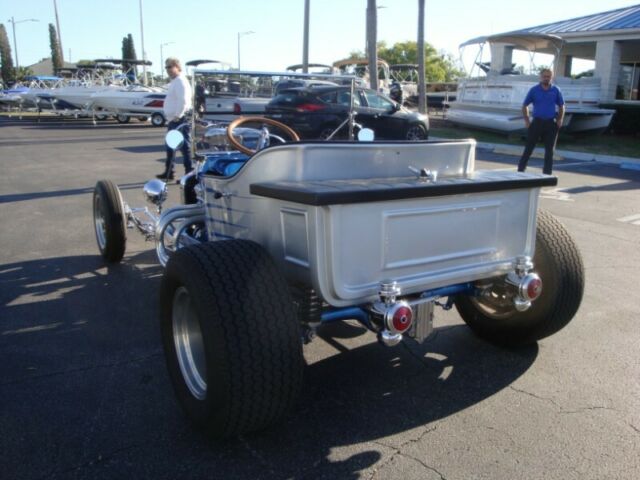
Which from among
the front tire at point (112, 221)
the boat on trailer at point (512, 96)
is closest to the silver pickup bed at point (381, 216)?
the front tire at point (112, 221)

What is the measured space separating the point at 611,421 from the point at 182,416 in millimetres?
2061

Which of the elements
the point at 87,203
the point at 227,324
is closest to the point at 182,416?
the point at 227,324

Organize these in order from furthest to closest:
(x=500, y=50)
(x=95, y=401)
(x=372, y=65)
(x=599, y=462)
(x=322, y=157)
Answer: (x=500, y=50) → (x=372, y=65) → (x=95, y=401) → (x=322, y=157) → (x=599, y=462)

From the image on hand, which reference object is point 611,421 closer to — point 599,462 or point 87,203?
point 599,462

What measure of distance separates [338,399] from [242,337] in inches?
35.5

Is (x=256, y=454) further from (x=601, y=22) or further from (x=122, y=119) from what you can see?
(x=122, y=119)

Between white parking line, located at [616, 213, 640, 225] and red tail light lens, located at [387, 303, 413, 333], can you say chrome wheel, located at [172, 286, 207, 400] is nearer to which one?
red tail light lens, located at [387, 303, 413, 333]

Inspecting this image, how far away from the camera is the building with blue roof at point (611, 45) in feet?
65.0

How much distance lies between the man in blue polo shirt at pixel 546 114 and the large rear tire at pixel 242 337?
8.11 metres

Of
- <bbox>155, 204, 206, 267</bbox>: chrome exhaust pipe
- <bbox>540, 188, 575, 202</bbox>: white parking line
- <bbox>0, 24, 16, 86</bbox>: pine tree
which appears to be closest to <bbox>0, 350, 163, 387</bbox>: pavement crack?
<bbox>155, 204, 206, 267</bbox>: chrome exhaust pipe

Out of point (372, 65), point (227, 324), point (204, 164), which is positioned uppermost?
point (372, 65)

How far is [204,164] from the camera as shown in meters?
3.84

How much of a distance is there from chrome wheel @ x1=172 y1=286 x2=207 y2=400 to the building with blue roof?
18414 millimetres

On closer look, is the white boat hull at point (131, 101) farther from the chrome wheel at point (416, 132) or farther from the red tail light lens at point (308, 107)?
the red tail light lens at point (308, 107)
